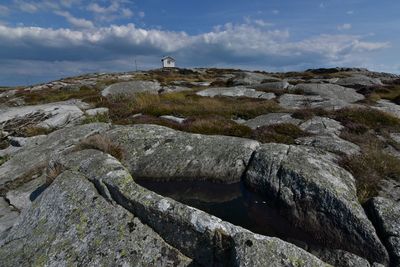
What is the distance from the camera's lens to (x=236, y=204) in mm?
10812

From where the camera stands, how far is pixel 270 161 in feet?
38.1

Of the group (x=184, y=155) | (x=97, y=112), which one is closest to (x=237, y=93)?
(x=97, y=112)

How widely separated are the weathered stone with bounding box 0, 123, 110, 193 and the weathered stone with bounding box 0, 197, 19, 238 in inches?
44.0

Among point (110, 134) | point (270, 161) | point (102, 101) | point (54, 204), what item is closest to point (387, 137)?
point (270, 161)

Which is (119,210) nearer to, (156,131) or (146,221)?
(146,221)

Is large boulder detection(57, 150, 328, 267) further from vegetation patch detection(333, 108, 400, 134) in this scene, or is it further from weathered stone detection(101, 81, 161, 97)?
weathered stone detection(101, 81, 161, 97)

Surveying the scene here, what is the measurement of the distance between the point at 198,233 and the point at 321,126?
42.2 ft

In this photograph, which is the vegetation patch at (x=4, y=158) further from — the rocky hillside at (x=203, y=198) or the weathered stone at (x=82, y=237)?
the weathered stone at (x=82, y=237)

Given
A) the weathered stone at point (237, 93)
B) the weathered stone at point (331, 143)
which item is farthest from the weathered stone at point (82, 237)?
the weathered stone at point (237, 93)

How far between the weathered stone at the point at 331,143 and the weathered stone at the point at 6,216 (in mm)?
11582

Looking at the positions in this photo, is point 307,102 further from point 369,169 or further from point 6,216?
point 6,216

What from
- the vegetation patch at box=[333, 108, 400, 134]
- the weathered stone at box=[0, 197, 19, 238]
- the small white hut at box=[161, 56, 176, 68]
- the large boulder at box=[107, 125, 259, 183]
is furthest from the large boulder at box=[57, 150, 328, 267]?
the small white hut at box=[161, 56, 176, 68]

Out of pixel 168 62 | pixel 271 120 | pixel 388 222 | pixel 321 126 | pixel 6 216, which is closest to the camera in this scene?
pixel 388 222

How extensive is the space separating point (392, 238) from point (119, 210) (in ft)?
22.9
